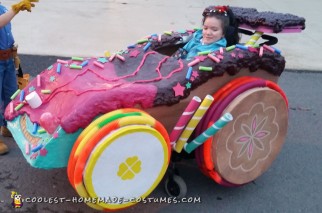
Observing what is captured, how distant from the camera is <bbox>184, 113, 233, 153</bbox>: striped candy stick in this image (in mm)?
1940

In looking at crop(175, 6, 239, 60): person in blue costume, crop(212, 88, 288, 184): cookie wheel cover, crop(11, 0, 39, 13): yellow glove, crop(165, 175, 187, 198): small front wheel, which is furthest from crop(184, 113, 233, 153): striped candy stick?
crop(11, 0, 39, 13): yellow glove

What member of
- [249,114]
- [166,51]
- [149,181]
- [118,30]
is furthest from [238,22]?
[118,30]

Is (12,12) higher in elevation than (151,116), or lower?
higher

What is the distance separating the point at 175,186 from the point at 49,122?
2.93ft

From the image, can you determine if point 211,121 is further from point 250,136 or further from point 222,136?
point 250,136

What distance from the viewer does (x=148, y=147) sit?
1.90 meters

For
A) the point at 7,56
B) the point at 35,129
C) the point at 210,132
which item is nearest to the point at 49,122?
the point at 35,129

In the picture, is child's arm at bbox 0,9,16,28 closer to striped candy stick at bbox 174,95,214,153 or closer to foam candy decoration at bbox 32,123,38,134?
foam candy decoration at bbox 32,123,38,134

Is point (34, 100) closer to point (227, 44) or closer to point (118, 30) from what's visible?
point (227, 44)

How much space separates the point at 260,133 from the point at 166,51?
943mm

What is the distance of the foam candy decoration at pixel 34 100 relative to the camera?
2104mm

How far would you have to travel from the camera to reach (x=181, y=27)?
6.14 meters

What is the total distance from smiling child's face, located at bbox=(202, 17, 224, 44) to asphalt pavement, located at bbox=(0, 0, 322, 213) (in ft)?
2.89

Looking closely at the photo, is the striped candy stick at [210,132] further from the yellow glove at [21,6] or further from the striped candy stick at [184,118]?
the yellow glove at [21,6]
